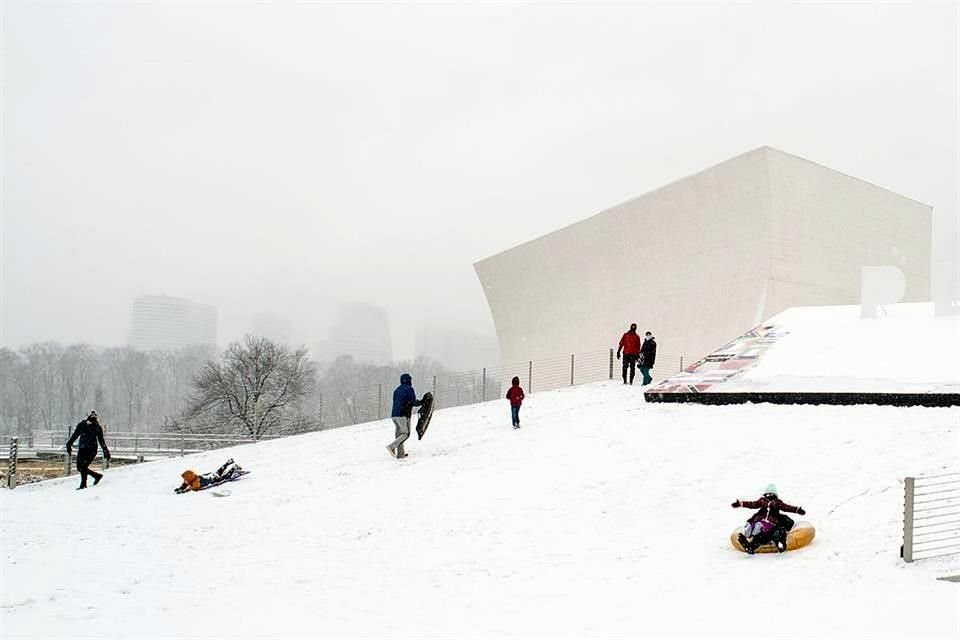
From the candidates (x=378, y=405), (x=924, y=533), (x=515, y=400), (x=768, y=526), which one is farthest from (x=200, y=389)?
(x=924, y=533)

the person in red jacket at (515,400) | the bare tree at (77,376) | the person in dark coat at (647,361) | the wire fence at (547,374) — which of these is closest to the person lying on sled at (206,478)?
the person in red jacket at (515,400)

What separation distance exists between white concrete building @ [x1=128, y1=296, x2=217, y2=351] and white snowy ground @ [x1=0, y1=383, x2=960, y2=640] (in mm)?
117688

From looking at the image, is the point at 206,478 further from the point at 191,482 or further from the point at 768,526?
the point at 768,526

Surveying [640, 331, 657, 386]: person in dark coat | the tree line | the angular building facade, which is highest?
the angular building facade

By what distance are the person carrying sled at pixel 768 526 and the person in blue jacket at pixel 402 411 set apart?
20.3 feet

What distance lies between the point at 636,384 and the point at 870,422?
24.0ft

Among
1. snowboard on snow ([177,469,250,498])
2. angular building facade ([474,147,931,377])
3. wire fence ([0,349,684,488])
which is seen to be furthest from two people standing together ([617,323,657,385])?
angular building facade ([474,147,931,377])

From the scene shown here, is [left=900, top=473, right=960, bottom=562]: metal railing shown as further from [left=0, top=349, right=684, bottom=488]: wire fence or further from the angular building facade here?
the angular building facade

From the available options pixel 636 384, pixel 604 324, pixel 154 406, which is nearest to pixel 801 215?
pixel 604 324

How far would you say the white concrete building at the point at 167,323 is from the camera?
407 ft

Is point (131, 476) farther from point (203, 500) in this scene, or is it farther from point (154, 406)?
point (154, 406)

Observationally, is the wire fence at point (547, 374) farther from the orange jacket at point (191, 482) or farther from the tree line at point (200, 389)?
the orange jacket at point (191, 482)

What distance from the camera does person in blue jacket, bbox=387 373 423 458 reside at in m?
12.1

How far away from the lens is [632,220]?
28.2m
